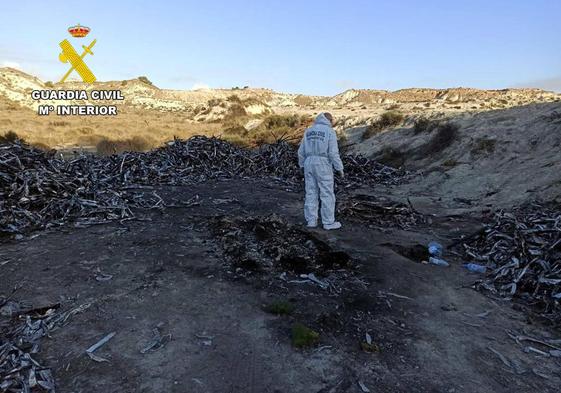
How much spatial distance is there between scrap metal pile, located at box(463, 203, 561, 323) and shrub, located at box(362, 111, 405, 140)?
1385cm

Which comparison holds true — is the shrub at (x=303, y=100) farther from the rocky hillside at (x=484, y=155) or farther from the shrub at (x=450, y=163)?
the shrub at (x=450, y=163)

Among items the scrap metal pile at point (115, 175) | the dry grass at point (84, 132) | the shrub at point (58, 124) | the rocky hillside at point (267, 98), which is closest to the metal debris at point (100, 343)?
the scrap metal pile at point (115, 175)

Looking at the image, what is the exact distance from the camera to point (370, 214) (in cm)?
902

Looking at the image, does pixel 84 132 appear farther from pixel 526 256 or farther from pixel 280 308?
pixel 526 256

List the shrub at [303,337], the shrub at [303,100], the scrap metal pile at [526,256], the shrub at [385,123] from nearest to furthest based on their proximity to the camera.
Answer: the shrub at [303,337] < the scrap metal pile at [526,256] < the shrub at [385,123] < the shrub at [303,100]

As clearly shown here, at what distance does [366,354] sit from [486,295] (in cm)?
250

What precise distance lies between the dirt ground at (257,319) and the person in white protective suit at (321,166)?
557mm

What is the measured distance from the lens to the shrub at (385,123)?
2130 cm

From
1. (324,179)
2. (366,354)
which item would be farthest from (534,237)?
(366,354)

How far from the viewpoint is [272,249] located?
6.79m

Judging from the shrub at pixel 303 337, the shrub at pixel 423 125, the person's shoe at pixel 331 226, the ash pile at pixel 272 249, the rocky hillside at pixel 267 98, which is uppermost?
the rocky hillside at pixel 267 98

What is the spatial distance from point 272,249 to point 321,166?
2.01 metres

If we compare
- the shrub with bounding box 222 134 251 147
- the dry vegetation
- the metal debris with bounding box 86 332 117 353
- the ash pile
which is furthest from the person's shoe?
the shrub with bounding box 222 134 251 147

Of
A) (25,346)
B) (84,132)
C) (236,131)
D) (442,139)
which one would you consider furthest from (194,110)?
(25,346)
